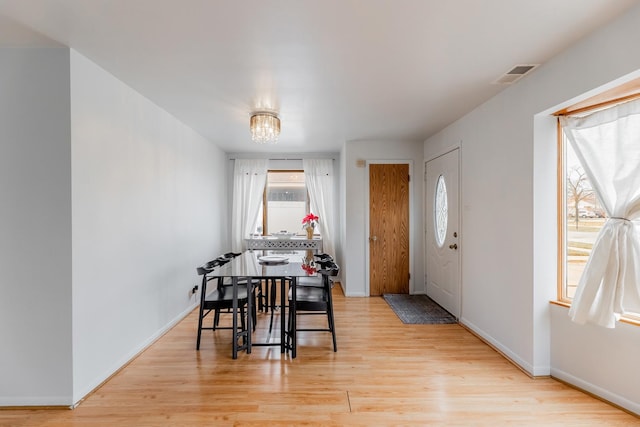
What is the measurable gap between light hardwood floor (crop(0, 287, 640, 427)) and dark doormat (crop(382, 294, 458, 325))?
548mm

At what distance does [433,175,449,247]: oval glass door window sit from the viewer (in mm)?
4180

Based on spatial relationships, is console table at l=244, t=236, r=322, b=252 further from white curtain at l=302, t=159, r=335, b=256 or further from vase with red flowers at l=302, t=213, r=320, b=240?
white curtain at l=302, t=159, r=335, b=256

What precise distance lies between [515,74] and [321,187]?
12.0 feet

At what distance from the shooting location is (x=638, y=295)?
1969 mm

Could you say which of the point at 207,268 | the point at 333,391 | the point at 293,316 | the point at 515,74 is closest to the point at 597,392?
the point at 333,391

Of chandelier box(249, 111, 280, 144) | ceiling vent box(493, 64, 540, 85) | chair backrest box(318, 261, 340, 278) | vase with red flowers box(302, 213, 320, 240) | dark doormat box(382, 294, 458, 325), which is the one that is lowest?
dark doormat box(382, 294, 458, 325)

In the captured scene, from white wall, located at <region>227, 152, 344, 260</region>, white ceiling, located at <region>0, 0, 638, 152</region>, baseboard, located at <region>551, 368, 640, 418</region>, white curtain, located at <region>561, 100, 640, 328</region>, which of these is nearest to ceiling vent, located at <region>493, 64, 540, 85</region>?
white ceiling, located at <region>0, 0, 638, 152</region>

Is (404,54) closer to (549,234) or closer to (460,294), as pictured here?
(549,234)

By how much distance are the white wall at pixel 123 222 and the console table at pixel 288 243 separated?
152cm

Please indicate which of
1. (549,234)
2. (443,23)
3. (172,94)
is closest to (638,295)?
(549,234)

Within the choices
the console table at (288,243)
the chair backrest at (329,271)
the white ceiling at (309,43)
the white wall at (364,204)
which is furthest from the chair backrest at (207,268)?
the white wall at (364,204)

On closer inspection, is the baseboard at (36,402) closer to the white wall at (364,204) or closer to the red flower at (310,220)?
the white wall at (364,204)

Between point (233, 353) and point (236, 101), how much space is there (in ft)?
8.03

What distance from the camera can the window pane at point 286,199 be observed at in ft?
19.7
